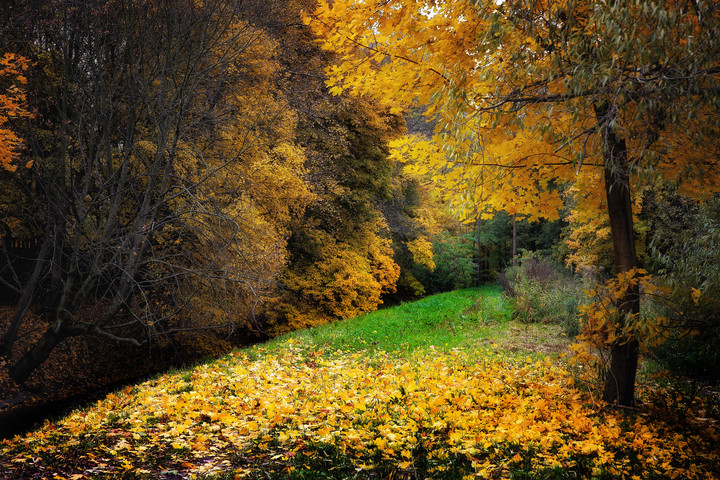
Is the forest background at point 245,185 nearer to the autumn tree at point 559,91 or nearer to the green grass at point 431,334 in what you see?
the autumn tree at point 559,91

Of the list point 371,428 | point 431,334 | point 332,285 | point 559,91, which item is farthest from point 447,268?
point 371,428

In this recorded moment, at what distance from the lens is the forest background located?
16.9 ft

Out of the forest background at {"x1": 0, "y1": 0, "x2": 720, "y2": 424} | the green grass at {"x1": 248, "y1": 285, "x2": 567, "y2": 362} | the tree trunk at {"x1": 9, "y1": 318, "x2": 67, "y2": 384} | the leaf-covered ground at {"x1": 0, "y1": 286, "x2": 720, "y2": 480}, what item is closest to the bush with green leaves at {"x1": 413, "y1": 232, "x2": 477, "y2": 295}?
the forest background at {"x1": 0, "y1": 0, "x2": 720, "y2": 424}

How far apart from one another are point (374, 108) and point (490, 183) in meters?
13.9

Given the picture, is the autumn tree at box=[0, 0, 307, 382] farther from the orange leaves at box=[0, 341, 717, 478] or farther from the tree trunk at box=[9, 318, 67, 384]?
the orange leaves at box=[0, 341, 717, 478]

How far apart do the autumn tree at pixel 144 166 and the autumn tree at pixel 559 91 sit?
3.42 meters

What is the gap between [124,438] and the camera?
4789 millimetres

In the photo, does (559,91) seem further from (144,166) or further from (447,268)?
(447,268)

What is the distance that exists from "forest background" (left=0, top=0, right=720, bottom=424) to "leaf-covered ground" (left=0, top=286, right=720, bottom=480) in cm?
105

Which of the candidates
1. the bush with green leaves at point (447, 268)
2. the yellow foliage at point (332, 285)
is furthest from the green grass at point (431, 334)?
the bush with green leaves at point (447, 268)

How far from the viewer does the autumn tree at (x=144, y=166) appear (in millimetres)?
8344

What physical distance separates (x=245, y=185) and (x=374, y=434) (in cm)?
798

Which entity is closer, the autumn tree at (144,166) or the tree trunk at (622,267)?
the tree trunk at (622,267)

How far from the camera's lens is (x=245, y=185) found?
11195 mm
